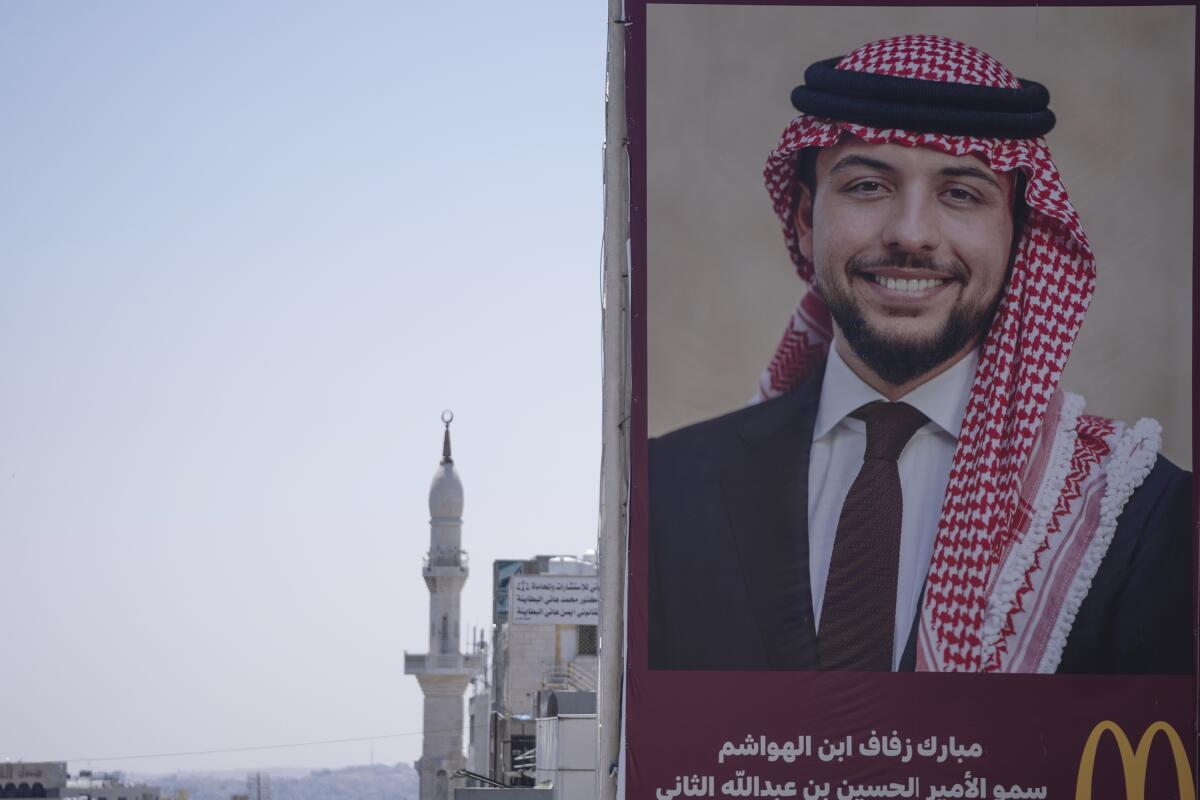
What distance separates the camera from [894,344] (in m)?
9.20

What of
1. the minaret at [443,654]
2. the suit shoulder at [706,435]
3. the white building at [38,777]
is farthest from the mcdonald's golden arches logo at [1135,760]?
the white building at [38,777]

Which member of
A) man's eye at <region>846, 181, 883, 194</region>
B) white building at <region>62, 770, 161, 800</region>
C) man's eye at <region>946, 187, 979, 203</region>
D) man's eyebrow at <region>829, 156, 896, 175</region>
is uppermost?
man's eyebrow at <region>829, 156, 896, 175</region>

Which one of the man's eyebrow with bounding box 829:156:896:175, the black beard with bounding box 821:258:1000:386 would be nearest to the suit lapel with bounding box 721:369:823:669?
the black beard with bounding box 821:258:1000:386

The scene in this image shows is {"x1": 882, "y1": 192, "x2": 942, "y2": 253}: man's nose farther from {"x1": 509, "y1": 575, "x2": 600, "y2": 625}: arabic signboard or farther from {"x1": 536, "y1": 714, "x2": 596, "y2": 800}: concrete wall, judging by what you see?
{"x1": 509, "y1": 575, "x2": 600, "y2": 625}: arabic signboard

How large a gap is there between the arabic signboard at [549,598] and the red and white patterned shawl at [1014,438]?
27.7m

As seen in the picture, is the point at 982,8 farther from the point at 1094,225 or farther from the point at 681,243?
the point at 681,243

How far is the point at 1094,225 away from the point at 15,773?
56109 millimetres

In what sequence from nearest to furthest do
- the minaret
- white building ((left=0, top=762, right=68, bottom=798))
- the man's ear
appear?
the man's ear
the minaret
white building ((left=0, top=762, right=68, bottom=798))

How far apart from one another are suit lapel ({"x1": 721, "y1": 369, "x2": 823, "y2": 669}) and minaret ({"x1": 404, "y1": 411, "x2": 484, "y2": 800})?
31.3 metres

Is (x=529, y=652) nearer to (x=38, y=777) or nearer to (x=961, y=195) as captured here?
(x=38, y=777)

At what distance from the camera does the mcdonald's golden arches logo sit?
8.72 meters

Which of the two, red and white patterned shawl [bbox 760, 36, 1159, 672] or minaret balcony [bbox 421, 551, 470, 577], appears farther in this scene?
minaret balcony [bbox 421, 551, 470, 577]

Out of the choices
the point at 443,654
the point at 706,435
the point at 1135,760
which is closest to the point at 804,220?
the point at 706,435

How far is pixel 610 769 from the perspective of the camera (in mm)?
8844
